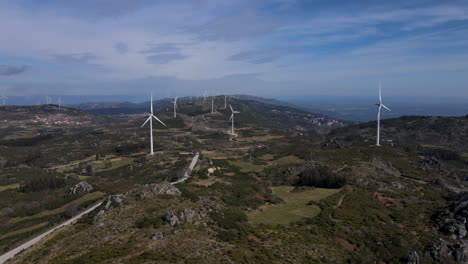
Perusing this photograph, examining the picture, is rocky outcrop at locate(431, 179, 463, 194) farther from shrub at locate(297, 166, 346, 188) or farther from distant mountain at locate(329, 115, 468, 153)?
distant mountain at locate(329, 115, 468, 153)

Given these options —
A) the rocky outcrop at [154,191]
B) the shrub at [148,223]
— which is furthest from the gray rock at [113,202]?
the shrub at [148,223]

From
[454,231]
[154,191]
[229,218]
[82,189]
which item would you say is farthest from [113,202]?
[454,231]

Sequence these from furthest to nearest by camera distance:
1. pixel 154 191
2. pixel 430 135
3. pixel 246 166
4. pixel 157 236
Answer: pixel 430 135, pixel 246 166, pixel 154 191, pixel 157 236

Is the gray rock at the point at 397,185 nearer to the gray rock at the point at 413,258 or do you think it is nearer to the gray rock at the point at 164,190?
the gray rock at the point at 413,258

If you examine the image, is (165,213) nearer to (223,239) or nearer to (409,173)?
(223,239)

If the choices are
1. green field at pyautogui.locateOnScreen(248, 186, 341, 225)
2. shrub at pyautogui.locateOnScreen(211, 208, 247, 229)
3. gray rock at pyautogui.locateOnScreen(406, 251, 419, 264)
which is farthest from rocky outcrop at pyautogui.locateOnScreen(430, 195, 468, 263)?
shrub at pyautogui.locateOnScreen(211, 208, 247, 229)

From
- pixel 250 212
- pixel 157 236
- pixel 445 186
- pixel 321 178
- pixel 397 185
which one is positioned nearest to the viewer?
pixel 157 236

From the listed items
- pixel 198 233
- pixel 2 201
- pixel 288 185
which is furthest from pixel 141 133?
pixel 198 233

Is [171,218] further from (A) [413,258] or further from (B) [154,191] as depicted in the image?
(A) [413,258]
